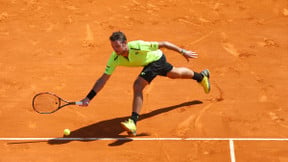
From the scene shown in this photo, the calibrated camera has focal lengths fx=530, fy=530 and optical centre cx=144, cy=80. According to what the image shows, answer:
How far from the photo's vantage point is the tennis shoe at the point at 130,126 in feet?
27.9

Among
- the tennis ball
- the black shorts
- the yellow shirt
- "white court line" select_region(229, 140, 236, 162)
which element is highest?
the yellow shirt

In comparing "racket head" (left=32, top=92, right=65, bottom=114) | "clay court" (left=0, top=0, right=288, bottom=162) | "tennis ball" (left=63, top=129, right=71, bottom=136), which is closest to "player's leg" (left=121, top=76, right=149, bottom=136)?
"clay court" (left=0, top=0, right=288, bottom=162)

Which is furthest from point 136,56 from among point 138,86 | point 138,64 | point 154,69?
point 138,86

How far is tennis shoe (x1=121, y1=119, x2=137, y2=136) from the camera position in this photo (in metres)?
8.51

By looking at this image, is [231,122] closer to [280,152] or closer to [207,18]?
[280,152]

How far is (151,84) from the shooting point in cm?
1038

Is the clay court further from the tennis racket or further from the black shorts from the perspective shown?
the black shorts

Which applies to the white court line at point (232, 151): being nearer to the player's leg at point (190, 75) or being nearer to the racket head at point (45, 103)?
the player's leg at point (190, 75)

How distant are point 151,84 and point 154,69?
1.48 m

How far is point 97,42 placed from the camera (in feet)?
39.4

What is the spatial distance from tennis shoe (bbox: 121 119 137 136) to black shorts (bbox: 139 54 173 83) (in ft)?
2.55

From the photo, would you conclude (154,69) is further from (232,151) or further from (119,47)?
(232,151)

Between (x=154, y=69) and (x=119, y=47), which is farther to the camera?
(x=154, y=69)

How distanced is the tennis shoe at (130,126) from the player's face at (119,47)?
112 cm
